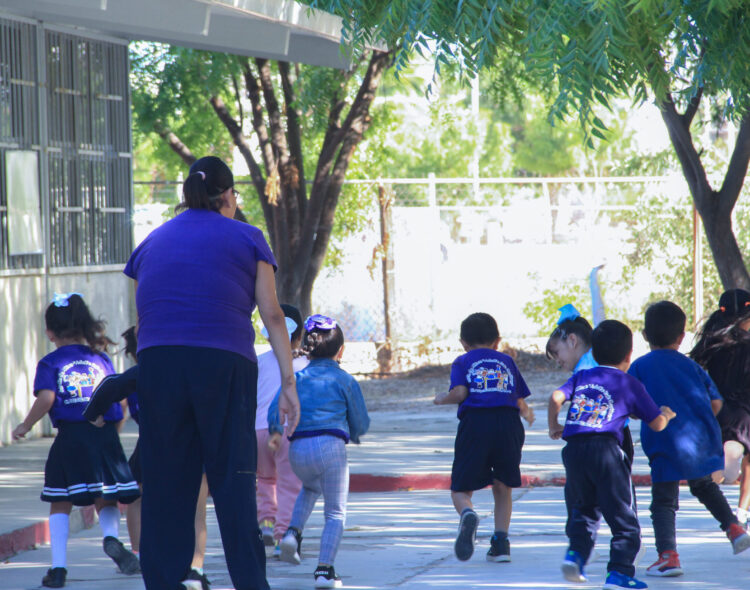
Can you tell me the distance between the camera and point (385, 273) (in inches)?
637

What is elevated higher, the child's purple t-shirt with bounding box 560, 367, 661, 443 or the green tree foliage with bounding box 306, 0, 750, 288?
the green tree foliage with bounding box 306, 0, 750, 288

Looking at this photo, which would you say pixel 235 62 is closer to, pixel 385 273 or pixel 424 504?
pixel 385 273

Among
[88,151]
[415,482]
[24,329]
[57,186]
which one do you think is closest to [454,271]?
[88,151]

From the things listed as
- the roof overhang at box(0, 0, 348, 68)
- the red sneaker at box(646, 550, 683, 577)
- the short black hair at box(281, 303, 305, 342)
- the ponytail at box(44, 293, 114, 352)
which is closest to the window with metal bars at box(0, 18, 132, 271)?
the roof overhang at box(0, 0, 348, 68)

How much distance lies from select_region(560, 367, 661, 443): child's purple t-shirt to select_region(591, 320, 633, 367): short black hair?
0.31ft

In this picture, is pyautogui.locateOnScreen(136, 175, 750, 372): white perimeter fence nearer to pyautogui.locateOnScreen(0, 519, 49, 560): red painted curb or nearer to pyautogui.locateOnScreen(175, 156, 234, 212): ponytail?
pyautogui.locateOnScreen(0, 519, 49, 560): red painted curb

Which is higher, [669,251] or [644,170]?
[644,170]

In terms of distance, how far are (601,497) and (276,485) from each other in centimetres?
219

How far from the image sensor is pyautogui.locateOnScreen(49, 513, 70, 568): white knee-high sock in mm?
6059

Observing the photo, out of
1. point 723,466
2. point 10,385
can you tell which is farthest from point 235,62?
point 723,466

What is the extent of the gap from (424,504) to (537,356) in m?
8.39

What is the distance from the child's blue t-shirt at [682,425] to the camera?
5957mm

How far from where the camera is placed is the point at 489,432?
6.36m

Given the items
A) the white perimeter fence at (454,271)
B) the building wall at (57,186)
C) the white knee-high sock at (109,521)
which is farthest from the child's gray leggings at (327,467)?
the white perimeter fence at (454,271)
